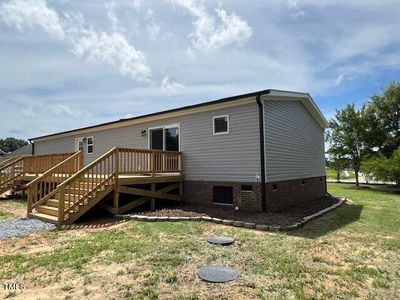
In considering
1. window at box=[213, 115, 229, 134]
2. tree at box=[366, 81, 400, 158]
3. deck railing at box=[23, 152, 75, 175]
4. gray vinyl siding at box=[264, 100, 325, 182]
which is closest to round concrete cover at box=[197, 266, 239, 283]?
gray vinyl siding at box=[264, 100, 325, 182]

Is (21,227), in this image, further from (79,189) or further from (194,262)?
(194,262)

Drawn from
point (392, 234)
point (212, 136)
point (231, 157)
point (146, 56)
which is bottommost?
point (392, 234)

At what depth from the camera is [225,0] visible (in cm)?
859

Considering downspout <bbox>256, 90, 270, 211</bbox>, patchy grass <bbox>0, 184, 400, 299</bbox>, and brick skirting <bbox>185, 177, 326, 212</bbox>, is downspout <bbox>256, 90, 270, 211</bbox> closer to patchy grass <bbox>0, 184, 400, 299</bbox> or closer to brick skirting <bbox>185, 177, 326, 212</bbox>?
brick skirting <bbox>185, 177, 326, 212</bbox>

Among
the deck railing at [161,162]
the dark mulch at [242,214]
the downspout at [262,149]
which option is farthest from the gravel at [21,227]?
the downspout at [262,149]

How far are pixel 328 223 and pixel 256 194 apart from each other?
226 cm

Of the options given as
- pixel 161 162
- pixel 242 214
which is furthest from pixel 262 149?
pixel 161 162

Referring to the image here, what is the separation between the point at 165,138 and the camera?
485 inches

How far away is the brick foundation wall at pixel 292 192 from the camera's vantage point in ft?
31.6

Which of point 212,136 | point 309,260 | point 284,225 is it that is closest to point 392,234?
point 284,225

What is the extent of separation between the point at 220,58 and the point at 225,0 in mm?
4239

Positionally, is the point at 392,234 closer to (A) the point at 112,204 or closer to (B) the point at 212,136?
(B) the point at 212,136

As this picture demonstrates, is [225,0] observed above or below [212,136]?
above

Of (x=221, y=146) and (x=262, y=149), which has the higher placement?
(x=221, y=146)
